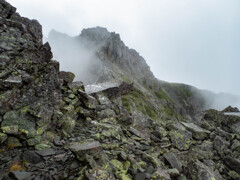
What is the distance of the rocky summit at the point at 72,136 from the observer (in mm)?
6258

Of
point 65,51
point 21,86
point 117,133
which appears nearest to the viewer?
point 21,86

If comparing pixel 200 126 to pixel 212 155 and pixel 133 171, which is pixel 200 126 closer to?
pixel 212 155

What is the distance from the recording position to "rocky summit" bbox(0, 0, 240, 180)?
246 inches

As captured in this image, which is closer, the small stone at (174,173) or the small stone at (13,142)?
the small stone at (13,142)

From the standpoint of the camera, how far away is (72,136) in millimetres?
8852

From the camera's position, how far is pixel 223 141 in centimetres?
1172

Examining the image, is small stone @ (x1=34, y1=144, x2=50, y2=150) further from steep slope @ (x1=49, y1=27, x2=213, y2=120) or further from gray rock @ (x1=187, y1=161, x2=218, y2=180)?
steep slope @ (x1=49, y1=27, x2=213, y2=120)

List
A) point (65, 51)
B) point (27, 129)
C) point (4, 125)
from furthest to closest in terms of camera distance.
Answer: point (65, 51) < point (27, 129) < point (4, 125)

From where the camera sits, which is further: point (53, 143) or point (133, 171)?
point (53, 143)

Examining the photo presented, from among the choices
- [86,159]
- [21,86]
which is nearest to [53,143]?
[86,159]

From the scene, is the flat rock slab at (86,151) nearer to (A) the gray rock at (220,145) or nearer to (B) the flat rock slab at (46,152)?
(B) the flat rock slab at (46,152)

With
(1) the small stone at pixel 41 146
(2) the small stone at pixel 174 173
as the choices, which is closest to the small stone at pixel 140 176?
(2) the small stone at pixel 174 173

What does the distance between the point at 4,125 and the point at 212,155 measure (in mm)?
14923

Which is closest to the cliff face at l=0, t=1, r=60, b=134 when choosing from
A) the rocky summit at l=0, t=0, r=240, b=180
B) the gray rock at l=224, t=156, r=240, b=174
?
the rocky summit at l=0, t=0, r=240, b=180
